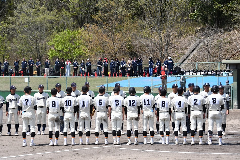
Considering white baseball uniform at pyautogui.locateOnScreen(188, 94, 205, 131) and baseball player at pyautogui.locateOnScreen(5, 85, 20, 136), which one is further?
baseball player at pyautogui.locateOnScreen(5, 85, 20, 136)

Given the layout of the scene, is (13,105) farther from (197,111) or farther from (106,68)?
(106,68)

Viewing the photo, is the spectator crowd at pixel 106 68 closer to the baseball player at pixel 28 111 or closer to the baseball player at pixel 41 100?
the baseball player at pixel 41 100

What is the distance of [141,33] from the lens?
199 feet

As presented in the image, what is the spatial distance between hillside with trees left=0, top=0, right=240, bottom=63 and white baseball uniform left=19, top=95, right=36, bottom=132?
3841 cm

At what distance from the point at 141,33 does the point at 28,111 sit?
4301 cm

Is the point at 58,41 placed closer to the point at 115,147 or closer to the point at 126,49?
the point at 126,49

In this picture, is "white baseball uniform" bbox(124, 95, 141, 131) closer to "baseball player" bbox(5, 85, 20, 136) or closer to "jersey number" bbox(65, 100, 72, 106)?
"jersey number" bbox(65, 100, 72, 106)

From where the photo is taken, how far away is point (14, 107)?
21266 mm

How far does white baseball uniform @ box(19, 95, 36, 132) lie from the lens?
60.1 feet

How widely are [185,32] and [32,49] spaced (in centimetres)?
1997

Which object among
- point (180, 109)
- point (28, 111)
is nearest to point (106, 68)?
point (28, 111)

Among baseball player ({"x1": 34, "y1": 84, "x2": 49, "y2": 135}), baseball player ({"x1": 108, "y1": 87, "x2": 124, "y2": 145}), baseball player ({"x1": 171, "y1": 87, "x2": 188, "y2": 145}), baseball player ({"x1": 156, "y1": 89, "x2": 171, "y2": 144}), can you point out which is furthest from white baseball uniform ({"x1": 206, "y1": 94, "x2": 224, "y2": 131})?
baseball player ({"x1": 34, "y1": 84, "x2": 49, "y2": 135})

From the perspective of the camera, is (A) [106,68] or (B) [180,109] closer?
(B) [180,109]

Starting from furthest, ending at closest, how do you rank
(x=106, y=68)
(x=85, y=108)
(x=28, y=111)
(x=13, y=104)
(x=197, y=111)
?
1. (x=106, y=68)
2. (x=13, y=104)
3. (x=28, y=111)
4. (x=85, y=108)
5. (x=197, y=111)
